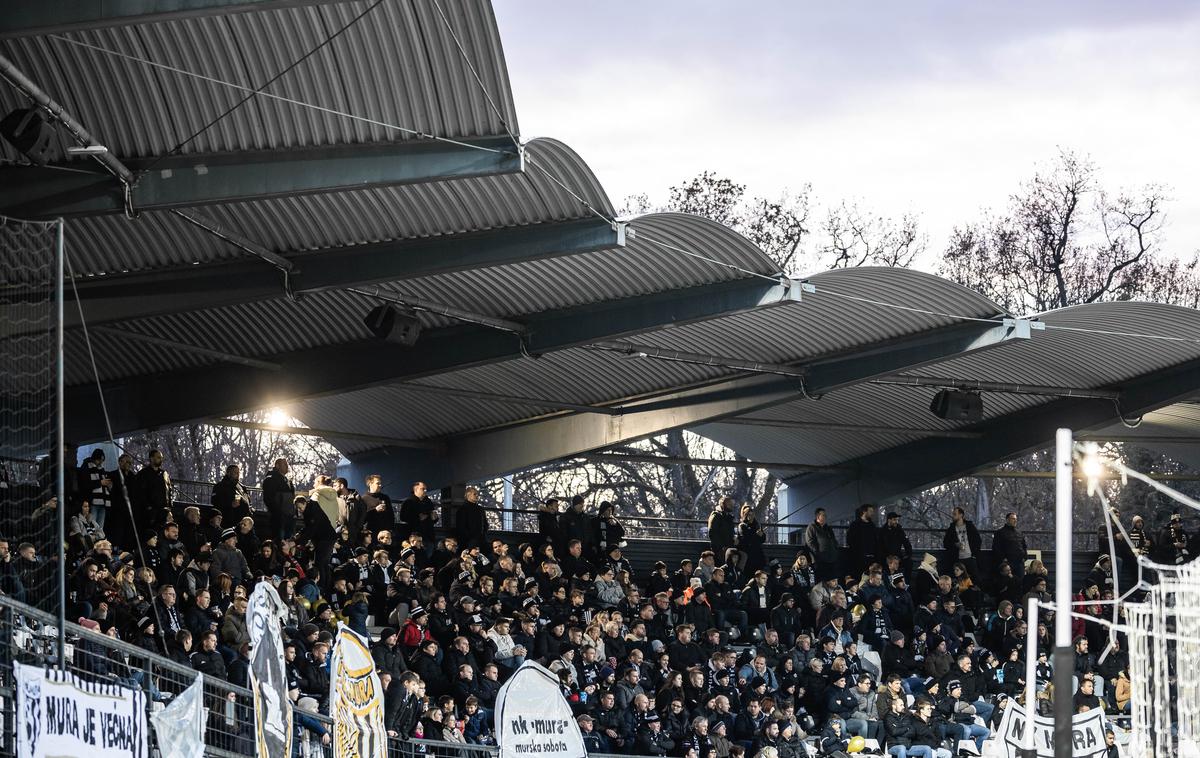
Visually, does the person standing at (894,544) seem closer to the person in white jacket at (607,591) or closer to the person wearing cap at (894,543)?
the person wearing cap at (894,543)

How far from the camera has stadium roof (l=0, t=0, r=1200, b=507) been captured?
605 inches

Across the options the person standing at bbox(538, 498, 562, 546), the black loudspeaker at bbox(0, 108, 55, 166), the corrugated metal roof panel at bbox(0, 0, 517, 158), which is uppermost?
the corrugated metal roof panel at bbox(0, 0, 517, 158)

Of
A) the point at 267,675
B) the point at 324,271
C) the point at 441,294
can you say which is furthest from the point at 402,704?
the point at 441,294

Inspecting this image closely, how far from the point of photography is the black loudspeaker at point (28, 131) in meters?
14.3

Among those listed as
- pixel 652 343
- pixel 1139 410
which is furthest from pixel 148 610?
pixel 1139 410

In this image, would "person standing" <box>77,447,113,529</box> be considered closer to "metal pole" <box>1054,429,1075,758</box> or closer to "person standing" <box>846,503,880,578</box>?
"person standing" <box>846,503,880,578</box>

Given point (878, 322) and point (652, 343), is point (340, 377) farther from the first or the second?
point (878, 322)

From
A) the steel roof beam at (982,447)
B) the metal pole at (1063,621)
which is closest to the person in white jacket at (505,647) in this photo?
the steel roof beam at (982,447)

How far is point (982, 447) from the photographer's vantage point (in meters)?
33.2

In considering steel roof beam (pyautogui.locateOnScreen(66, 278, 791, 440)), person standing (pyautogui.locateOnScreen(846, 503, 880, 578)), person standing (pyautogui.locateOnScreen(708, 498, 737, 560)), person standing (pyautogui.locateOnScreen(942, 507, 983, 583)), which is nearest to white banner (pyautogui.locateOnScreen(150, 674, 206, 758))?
steel roof beam (pyautogui.locateOnScreen(66, 278, 791, 440))

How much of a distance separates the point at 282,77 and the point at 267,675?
5856mm

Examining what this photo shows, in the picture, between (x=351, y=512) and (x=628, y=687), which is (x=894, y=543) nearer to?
(x=628, y=687)

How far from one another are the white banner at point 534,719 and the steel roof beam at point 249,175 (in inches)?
206

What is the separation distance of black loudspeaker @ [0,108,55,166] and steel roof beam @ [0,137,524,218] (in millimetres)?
1844
